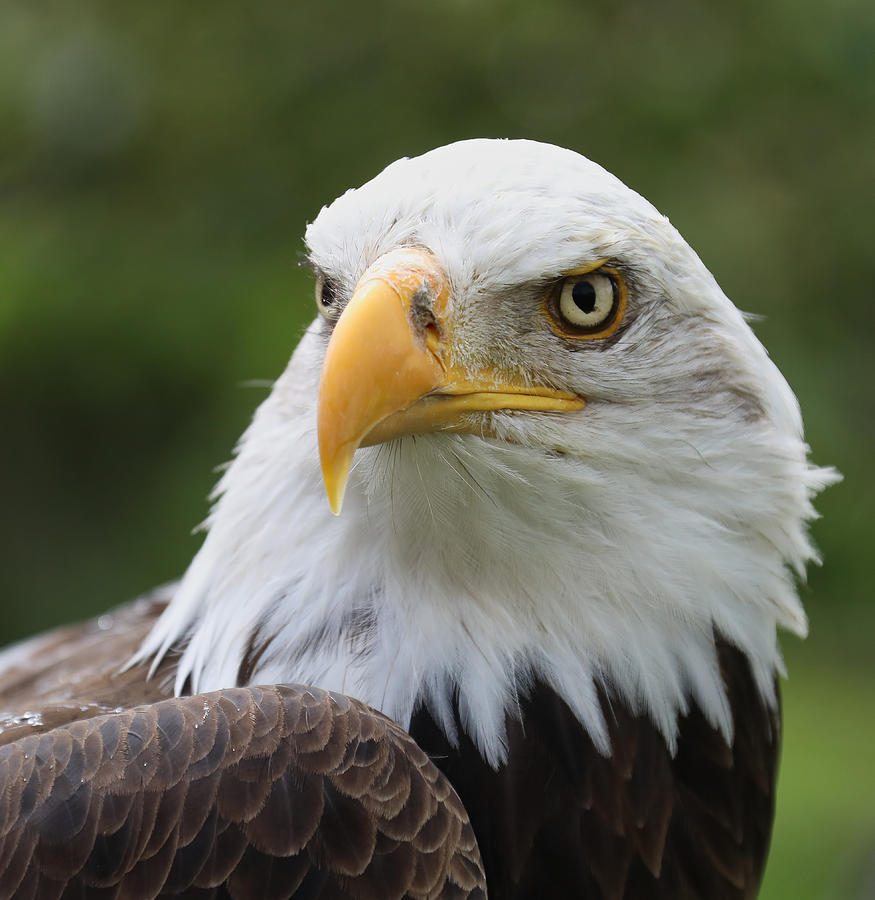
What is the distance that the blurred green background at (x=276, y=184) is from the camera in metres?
7.12

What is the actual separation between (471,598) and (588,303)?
66 centimetres

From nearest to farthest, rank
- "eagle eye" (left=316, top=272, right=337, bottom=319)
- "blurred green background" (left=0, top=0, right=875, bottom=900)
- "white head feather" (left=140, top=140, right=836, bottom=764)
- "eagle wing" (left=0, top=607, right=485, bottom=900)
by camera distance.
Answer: "eagle wing" (left=0, top=607, right=485, bottom=900)
"white head feather" (left=140, top=140, right=836, bottom=764)
"eagle eye" (left=316, top=272, right=337, bottom=319)
"blurred green background" (left=0, top=0, right=875, bottom=900)

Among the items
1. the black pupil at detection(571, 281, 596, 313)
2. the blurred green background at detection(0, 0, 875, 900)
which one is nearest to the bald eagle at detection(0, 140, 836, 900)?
the black pupil at detection(571, 281, 596, 313)

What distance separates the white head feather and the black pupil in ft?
0.23

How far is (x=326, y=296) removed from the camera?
2.74 meters

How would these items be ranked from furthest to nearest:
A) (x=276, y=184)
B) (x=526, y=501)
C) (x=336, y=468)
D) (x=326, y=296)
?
(x=276, y=184), (x=326, y=296), (x=526, y=501), (x=336, y=468)

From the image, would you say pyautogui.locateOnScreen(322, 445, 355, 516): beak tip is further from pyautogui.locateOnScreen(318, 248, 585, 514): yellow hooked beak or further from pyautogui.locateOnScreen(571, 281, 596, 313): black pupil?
pyautogui.locateOnScreen(571, 281, 596, 313): black pupil

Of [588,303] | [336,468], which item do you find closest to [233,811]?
[336,468]

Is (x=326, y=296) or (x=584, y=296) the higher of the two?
(x=584, y=296)

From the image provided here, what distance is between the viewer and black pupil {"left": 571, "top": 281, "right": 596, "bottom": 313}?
8.37ft

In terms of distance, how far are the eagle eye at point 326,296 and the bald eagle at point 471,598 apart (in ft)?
0.04

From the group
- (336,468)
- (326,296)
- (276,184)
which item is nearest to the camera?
(336,468)

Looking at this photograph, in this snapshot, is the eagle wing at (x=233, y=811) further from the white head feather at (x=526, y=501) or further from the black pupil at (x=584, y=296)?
the black pupil at (x=584, y=296)

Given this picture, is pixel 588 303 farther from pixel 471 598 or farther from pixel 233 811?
pixel 233 811
